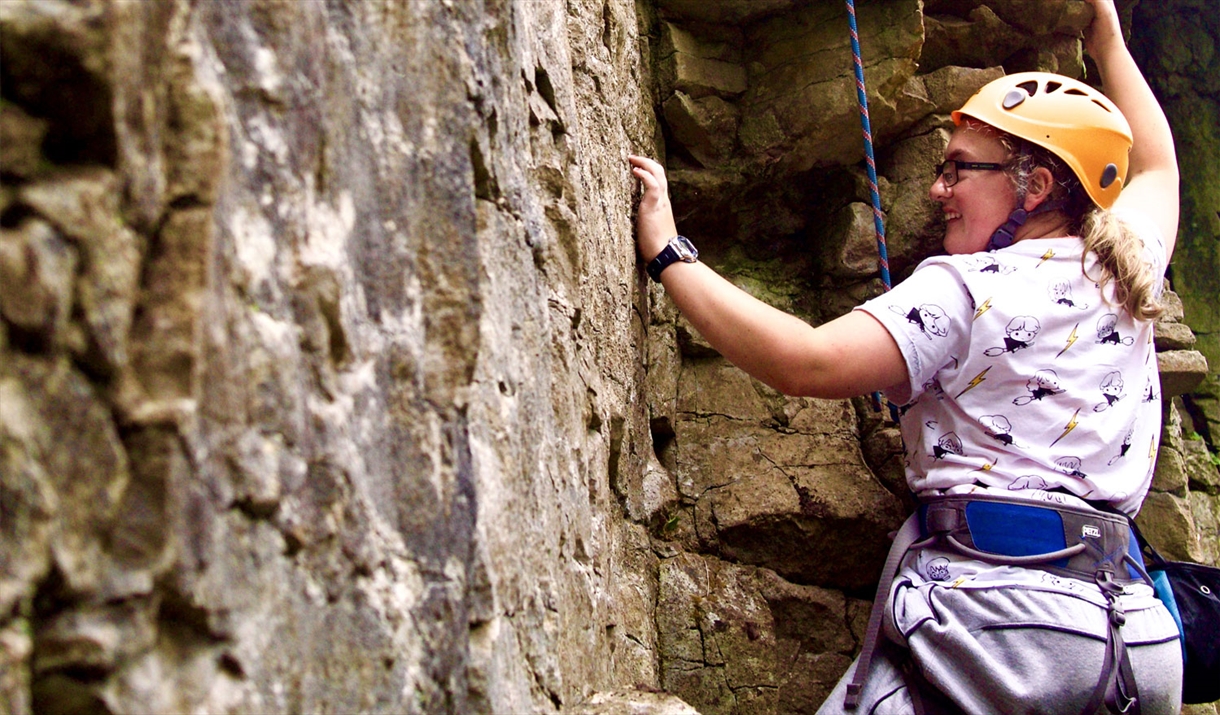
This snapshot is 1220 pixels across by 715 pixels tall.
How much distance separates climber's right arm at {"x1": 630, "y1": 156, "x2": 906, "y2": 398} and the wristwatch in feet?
0.15

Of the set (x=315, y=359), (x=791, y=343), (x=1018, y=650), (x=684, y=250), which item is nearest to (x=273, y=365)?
(x=315, y=359)

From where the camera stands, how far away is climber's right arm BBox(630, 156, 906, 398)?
97.7 inches

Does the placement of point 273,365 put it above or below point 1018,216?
below

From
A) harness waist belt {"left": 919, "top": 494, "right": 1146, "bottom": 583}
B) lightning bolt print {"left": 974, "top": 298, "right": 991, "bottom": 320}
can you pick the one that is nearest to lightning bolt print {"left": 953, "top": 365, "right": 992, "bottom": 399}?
lightning bolt print {"left": 974, "top": 298, "right": 991, "bottom": 320}

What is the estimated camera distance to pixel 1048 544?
243cm

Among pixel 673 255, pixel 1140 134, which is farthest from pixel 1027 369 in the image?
pixel 1140 134

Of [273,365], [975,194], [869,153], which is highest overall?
[869,153]

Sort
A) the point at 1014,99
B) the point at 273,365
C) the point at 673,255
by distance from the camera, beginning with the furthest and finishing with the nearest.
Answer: the point at 1014,99 < the point at 673,255 < the point at 273,365

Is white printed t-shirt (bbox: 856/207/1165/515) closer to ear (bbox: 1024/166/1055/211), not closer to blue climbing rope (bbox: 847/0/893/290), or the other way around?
ear (bbox: 1024/166/1055/211)

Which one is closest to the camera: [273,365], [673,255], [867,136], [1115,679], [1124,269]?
[273,365]

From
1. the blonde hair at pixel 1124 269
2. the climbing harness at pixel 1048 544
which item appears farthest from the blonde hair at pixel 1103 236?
the climbing harness at pixel 1048 544

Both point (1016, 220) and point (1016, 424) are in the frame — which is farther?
point (1016, 220)

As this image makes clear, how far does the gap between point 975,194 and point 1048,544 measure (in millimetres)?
1002

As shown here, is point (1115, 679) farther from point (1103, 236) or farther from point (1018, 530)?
point (1103, 236)
